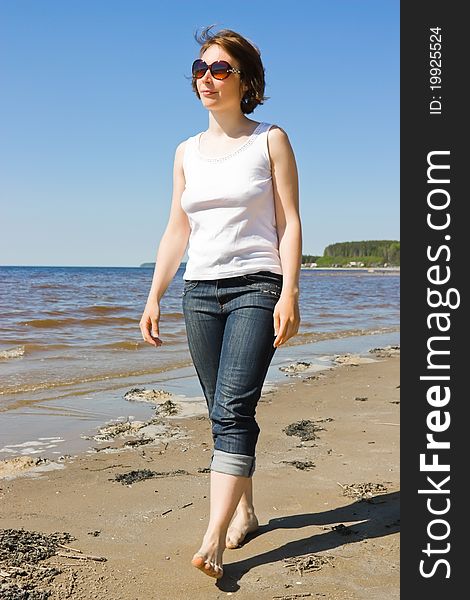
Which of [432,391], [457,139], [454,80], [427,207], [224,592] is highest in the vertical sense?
[454,80]

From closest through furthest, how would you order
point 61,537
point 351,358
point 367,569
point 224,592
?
point 224,592 → point 367,569 → point 61,537 → point 351,358

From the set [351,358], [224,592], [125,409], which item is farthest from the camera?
[351,358]

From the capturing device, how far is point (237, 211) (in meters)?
2.88

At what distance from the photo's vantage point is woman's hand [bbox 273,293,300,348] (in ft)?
9.16

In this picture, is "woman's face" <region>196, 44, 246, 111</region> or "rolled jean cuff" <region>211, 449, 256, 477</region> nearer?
"rolled jean cuff" <region>211, 449, 256, 477</region>

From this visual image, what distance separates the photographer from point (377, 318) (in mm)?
18094

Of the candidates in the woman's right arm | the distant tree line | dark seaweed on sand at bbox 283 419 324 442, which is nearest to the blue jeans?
the woman's right arm

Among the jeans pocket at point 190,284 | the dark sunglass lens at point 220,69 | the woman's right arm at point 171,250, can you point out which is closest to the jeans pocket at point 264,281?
the jeans pocket at point 190,284

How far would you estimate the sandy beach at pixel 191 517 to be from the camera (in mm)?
2773

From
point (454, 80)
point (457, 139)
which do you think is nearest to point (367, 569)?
point (457, 139)

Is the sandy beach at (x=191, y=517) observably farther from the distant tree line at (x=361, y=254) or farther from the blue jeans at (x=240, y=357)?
the distant tree line at (x=361, y=254)

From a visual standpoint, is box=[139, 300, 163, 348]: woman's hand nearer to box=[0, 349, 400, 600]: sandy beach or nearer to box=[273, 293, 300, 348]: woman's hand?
box=[273, 293, 300, 348]: woman's hand

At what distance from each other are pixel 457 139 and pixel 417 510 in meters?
1.44

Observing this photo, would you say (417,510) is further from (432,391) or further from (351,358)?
(351,358)
